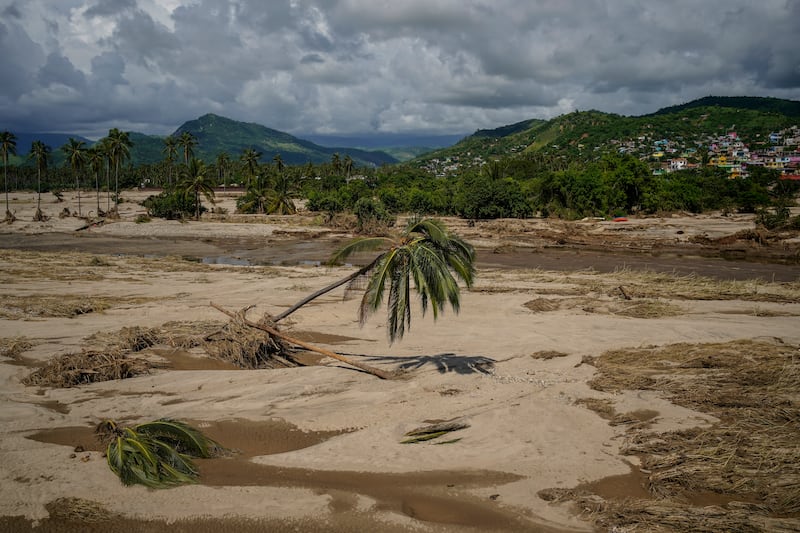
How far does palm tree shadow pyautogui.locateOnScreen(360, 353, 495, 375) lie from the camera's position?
1362 cm

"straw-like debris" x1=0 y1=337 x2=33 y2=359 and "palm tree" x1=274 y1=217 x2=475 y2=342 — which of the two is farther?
"straw-like debris" x1=0 y1=337 x2=33 y2=359

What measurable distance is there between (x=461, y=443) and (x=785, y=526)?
15.2 feet

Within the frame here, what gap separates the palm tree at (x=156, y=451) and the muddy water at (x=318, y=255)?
2719cm

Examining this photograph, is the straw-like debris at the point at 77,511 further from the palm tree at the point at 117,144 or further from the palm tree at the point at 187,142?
the palm tree at the point at 187,142

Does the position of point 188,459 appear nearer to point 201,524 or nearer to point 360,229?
point 201,524

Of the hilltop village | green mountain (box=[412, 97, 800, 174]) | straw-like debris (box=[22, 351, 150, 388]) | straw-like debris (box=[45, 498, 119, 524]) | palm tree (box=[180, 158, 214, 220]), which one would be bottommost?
straw-like debris (box=[45, 498, 119, 524])

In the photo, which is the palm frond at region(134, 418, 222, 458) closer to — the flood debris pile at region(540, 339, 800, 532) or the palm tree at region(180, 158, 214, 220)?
the flood debris pile at region(540, 339, 800, 532)

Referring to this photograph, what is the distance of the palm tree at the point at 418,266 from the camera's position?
420 inches

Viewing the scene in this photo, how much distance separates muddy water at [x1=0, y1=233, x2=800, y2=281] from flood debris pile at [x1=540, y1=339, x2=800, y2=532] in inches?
761

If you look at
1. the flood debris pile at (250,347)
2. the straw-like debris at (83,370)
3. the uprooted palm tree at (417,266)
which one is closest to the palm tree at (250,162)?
the flood debris pile at (250,347)

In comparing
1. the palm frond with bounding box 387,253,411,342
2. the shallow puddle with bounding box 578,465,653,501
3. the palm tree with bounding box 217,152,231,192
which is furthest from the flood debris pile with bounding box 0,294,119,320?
the palm tree with bounding box 217,152,231,192

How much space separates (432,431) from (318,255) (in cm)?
3110

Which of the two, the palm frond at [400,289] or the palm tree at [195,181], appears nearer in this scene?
the palm frond at [400,289]

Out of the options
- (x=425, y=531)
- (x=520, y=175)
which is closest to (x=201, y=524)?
(x=425, y=531)
